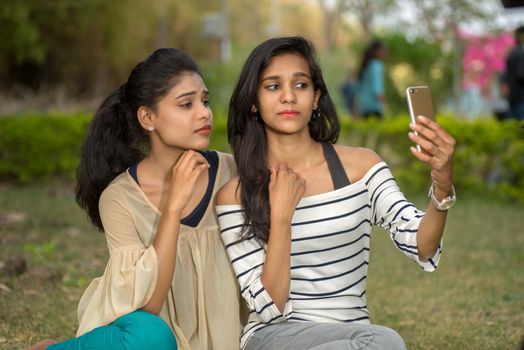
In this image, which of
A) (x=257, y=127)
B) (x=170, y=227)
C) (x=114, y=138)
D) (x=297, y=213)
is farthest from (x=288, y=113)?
(x=114, y=138)

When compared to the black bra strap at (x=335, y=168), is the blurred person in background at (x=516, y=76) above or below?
below

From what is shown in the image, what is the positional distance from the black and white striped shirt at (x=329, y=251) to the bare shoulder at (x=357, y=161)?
38mm

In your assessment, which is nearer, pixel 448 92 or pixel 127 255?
pixel 127 255

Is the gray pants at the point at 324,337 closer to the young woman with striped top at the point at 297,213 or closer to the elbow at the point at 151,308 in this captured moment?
the young woman with striped top at the point at 297,213

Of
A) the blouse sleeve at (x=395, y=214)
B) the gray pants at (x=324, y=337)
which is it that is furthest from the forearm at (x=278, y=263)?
the blouse sleeve at (x=395, y=214)

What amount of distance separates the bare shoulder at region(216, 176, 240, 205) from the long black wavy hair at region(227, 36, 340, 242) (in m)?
0.04

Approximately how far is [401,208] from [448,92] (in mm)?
14913

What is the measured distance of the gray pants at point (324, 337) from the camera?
2.98 m

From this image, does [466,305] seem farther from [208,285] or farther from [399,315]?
[208,285]

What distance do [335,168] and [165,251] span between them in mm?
787

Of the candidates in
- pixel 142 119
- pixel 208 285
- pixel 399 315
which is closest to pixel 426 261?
pixel 208 285

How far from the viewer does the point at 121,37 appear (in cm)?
1906

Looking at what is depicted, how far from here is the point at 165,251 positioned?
10.3ft

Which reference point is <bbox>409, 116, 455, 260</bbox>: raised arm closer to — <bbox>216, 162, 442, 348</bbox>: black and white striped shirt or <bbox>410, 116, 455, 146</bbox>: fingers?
<bbox>410, 116, 455, 146</bbox>: fingers
